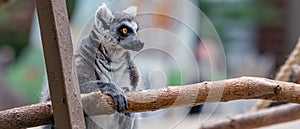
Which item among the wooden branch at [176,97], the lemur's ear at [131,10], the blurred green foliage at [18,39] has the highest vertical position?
the blurred green foliage at [18,39]

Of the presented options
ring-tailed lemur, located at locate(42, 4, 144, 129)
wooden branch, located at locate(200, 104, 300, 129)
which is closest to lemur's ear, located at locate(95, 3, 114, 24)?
ring-tailed lemur, located at locate(42, 4, 144, 129)

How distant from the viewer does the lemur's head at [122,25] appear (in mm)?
414

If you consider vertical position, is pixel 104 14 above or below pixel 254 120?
above

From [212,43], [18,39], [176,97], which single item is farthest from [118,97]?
[18,39]

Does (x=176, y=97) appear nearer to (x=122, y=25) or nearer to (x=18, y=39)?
(x=122, y=25)

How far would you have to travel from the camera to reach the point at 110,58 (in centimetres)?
46

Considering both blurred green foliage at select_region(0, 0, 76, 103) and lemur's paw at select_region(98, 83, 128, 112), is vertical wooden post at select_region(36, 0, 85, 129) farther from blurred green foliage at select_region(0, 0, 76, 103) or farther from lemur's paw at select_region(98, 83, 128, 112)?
blurred green foliage at select_region(0, 0, 76, 103)

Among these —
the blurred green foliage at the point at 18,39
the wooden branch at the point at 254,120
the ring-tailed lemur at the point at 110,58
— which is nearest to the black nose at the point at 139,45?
the ring-tailed lemur at the point at 110,58

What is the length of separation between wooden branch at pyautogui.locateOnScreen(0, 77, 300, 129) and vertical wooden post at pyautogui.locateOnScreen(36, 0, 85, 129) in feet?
0.06

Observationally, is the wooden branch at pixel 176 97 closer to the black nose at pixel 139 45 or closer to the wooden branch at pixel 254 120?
the black nose at pixel 139 45

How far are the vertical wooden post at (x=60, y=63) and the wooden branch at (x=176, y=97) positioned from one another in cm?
2

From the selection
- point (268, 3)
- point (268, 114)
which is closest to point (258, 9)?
point (268, 3)

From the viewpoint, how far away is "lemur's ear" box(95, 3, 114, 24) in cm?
43

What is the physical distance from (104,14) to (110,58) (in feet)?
0.13
